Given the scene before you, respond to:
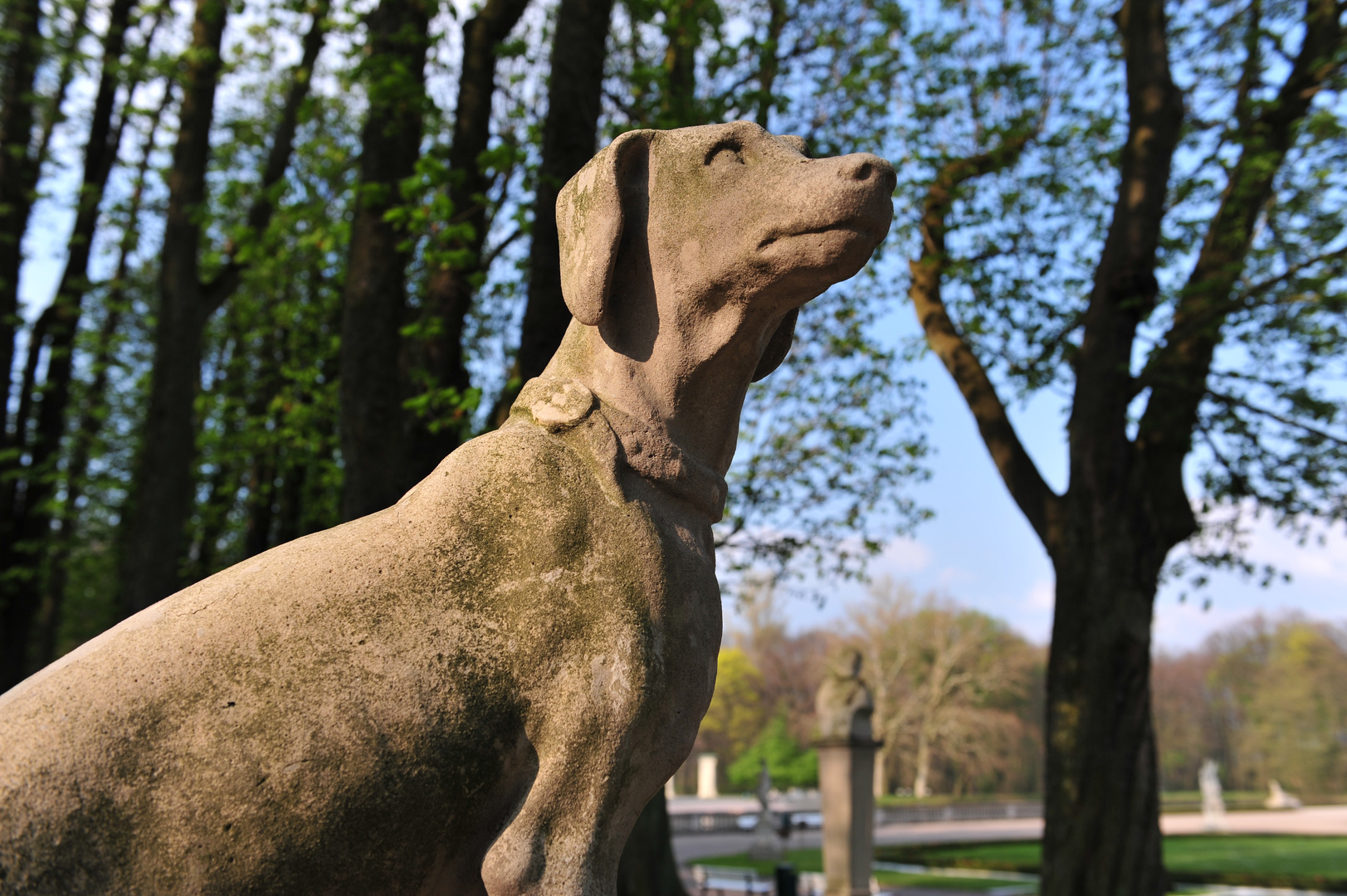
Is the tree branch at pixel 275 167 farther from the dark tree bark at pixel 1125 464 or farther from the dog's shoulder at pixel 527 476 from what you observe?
the dog's shoulder at pixel 527 476

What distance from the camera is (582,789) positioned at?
2.12m

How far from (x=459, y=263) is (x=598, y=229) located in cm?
479

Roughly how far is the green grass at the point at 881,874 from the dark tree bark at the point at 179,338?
45.1 feet

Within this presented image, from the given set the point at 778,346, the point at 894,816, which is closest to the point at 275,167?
the point at 778,346

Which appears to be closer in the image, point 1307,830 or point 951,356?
point 951,356

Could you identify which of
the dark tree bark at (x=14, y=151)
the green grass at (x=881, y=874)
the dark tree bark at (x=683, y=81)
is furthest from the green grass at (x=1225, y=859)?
the dark tree bark at (x=14, y=151)

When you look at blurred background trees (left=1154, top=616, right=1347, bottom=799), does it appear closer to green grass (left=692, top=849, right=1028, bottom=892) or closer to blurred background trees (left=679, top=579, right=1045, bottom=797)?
blurred background trees (left=679, top=579, right=1045, bottom=797)

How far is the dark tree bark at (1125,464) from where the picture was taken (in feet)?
25.5

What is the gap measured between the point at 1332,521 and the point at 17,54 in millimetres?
14293

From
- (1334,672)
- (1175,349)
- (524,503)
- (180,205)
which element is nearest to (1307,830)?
(1334,672)

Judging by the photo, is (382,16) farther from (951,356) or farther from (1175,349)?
(1175,349)

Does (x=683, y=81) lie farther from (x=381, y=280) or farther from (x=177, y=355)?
(x=177, y=355)

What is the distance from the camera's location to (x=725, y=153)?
253 cm

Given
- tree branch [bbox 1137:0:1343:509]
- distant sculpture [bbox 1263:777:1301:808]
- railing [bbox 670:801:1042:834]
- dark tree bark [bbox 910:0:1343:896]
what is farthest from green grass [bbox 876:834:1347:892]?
distant sculpture [bbox 1263:777:1301:808]
